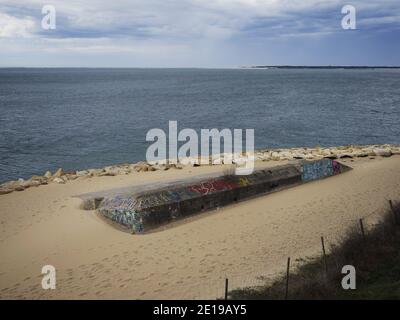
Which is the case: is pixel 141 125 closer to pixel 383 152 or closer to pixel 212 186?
pixel 383 152

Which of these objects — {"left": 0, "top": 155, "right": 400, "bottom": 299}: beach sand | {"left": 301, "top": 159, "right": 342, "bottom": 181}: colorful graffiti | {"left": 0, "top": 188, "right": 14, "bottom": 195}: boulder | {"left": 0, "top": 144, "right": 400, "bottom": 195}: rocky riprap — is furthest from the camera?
{"left": 0, "top": 144, "right": 400, "bottom": 195}: rocky riprap

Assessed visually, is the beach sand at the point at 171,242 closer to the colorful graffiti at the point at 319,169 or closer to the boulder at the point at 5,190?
the boulder at the point at 5,190

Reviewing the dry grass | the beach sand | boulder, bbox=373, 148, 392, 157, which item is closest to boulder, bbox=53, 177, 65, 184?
the beach sand

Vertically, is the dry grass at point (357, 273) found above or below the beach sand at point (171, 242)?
above

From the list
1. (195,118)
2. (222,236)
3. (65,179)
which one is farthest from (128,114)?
(222,236)

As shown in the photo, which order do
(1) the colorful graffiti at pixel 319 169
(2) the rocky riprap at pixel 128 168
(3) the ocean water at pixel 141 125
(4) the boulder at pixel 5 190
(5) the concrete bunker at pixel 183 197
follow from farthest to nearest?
(3) the ocean water at pixel 141 125 → (2) the rocky riprap at pixel 128 168 → (1) the colorful graffiti at pixel 319 169 → (4) the boulder at pixel 5 190 → (5) the concrete bunker at pixel 183 197

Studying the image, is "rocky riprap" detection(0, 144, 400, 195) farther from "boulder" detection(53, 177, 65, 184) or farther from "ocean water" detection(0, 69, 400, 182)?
"ocean water" detection(0, 69, 400, 182)

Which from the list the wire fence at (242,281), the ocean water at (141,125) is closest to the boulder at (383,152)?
the ocean water at (141,125)
